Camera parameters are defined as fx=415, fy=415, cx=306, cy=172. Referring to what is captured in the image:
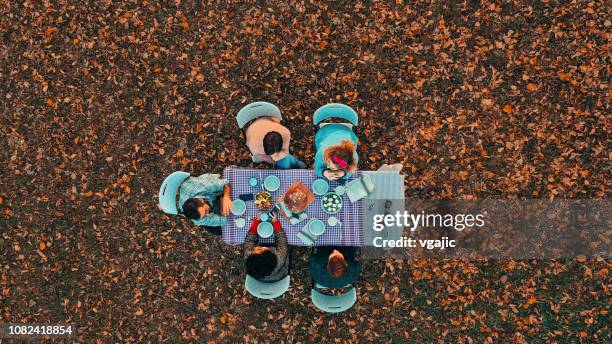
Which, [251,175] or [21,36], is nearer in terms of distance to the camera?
[251,175]

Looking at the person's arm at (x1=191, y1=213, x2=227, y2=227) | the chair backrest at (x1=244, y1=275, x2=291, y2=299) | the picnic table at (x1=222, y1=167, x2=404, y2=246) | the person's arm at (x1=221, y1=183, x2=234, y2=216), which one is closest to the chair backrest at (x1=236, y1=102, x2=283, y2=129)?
the picnic table at (x1=222, y1=167, x2=404, y2=246)

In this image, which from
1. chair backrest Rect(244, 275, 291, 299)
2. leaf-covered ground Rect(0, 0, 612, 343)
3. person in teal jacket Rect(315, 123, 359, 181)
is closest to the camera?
person in teal jacket Rect(315, 123, 359, 181)

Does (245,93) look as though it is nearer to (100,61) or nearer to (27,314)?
(100,61)

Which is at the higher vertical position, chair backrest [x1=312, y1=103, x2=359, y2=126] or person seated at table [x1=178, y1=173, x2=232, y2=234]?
chair backrest [x1=312, y1=103, x2=359, y2=126]

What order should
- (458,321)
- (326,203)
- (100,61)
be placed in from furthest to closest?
(100,61) → (458,321) → (326,203)

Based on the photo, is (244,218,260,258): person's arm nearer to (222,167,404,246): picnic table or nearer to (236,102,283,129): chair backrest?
(222,167,404,246): picnic table

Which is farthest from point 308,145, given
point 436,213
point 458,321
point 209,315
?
point 458,321

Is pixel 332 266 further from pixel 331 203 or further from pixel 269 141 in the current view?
pixel 269 141
